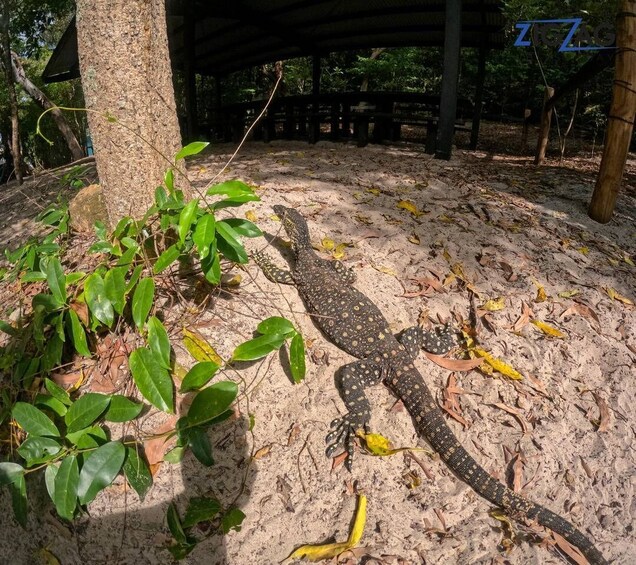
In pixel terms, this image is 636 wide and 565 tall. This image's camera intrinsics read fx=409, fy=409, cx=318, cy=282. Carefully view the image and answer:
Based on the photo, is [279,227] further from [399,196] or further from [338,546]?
[338,546]

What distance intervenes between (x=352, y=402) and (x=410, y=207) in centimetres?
291

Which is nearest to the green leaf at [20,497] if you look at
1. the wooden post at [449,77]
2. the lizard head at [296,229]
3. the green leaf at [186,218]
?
the green leaf at [186,218]

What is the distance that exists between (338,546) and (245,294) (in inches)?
76.3

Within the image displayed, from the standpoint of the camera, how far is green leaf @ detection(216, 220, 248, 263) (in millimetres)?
2473

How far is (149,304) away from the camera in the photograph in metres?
2.41

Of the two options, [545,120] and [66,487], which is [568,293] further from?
[545,120]

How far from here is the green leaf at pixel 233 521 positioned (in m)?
2.51

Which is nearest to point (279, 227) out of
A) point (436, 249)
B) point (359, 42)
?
point (436, 249)

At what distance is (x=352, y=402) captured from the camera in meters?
3.01

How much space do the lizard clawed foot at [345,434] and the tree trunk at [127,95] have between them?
7.19 ft

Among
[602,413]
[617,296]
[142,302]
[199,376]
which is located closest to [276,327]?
[199,376]

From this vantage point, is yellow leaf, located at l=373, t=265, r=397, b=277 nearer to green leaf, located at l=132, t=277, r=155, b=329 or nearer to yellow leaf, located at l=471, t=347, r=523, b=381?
yellow leaf, located at l=471, t=347, r=523, b=381

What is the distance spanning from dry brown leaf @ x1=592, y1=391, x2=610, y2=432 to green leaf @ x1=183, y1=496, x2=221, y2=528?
9.49 feet

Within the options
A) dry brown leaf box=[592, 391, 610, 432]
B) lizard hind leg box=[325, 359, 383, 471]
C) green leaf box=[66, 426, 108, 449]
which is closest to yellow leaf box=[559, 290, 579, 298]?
dry brown leaf box=[592, 391, 610, 432]
